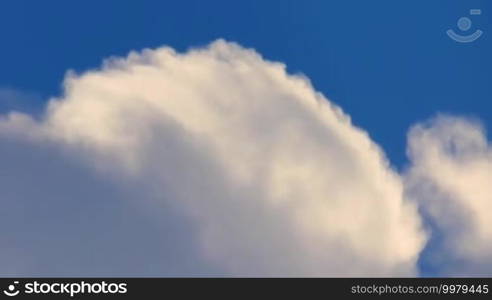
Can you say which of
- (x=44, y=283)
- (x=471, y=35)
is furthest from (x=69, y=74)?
(x=471, y=35)

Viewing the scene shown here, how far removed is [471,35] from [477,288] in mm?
3271

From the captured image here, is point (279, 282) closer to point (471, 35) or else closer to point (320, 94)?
point (320, 94)

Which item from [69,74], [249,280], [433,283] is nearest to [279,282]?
[249,280]

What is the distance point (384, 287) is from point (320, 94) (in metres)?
2.61

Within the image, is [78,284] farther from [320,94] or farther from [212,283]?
[320,94]

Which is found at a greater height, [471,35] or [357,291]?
[471,35]

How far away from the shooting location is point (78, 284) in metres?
17.7

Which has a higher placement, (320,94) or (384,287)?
(320,94)

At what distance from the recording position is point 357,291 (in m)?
17.8

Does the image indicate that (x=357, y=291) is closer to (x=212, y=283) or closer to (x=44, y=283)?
(x=212, y=283)

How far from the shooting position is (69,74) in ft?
59.4

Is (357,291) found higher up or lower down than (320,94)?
lower down

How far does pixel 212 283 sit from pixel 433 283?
2791 mm

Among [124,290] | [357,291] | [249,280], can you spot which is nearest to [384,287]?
[357,291]
